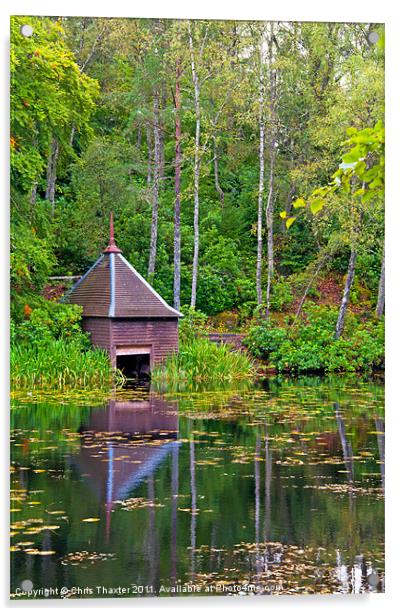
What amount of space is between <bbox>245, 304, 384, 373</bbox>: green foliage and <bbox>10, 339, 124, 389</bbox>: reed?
1.04 meters

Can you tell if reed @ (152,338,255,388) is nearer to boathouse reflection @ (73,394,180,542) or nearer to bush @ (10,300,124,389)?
boathouse reflection @ (73,394,180,542)

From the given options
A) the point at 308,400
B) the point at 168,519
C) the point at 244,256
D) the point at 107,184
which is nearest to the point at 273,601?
the point at 168,519

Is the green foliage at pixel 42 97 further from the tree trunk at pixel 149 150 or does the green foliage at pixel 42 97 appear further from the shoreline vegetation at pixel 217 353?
the shoreline vegetation at pixel 217 353

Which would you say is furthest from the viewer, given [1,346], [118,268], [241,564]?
[118,268]

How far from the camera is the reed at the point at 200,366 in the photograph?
225 inches

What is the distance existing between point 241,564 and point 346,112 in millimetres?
2902

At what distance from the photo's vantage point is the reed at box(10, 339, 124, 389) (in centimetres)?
514

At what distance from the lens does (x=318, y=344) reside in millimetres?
5988

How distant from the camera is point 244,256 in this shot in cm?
560

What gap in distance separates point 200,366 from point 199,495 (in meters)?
1.32

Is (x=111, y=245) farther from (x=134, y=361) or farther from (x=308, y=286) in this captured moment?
(x=308, y=286)

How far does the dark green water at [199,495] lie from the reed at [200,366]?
143 millimetres

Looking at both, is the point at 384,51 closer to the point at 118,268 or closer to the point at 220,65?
the point at 220,65
